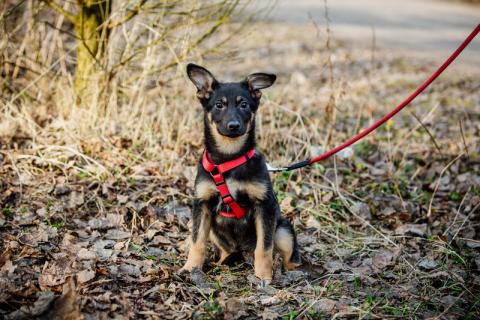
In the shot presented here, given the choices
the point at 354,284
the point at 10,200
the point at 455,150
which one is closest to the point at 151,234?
the point at 10,200

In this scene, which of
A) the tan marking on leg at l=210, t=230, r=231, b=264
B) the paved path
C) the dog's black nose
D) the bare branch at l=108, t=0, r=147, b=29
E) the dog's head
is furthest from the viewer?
the paved path

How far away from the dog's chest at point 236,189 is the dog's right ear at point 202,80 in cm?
84

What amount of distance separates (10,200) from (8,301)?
1958 millimetres

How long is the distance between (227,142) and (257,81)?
644mm

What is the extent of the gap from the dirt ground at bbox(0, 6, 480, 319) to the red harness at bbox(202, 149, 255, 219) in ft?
1.84

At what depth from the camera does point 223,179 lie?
430 centimetres

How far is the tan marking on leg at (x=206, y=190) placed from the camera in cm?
435

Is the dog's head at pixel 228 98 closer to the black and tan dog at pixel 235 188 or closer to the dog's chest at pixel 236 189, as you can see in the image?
the black and tan dog at pixel 235 188

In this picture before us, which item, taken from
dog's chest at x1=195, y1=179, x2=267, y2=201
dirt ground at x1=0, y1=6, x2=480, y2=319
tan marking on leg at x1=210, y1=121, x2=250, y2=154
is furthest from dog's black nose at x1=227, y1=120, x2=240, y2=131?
dirt ground at x1=0, y1=6, x2=480, y2=319

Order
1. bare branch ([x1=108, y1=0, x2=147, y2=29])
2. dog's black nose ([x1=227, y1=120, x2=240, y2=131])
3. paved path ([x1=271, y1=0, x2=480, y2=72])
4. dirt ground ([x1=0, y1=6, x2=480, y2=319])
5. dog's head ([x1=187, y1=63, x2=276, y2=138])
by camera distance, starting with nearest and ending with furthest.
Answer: dirt ground ([x1=0, y1=6, x2=480, y2=319]) < dog's black nose ([x1=227, y1=120, x2=240, y2=131]) < dog's head ([x1=187, y1=63, x2=276, y2=138]) < bare branch ([x1=108, y1=0, x2=147, y2=29]) < paved path ([x1=271, y1=0, x2=480, y2=72])

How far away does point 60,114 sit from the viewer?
20.8 ft

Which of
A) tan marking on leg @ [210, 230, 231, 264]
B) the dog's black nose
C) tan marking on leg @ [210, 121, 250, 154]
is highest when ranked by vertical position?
the dog's black nose

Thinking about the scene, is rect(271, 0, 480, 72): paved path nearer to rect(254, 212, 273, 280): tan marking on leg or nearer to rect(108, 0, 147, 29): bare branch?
rect(108, 0, 147, 29): bare branch

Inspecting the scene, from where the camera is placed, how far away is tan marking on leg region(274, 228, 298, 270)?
4535 millimetres
